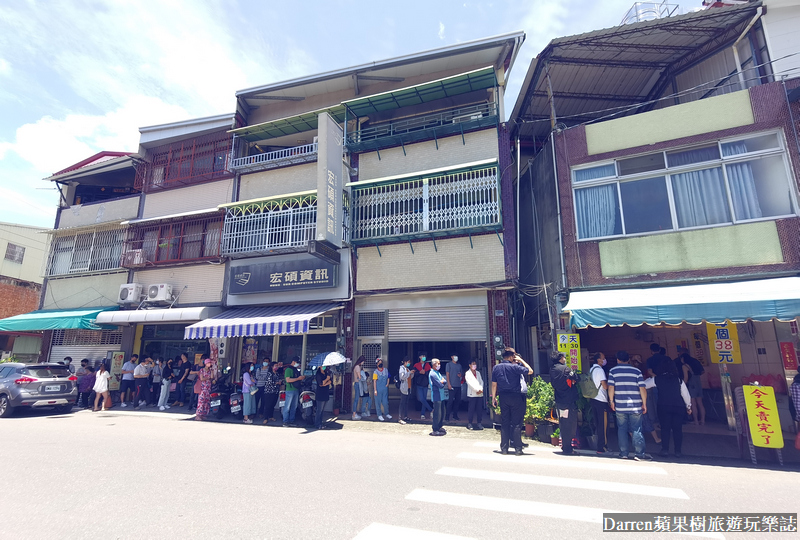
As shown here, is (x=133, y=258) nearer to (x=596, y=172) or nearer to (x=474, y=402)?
(x=474, y=402)

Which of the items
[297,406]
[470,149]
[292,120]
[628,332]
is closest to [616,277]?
[628,332]

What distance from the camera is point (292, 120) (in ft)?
52.0

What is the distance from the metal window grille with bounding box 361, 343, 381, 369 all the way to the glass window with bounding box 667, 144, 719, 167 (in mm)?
9680

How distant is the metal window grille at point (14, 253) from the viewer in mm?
25719

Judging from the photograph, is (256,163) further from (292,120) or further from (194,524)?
(194,524)

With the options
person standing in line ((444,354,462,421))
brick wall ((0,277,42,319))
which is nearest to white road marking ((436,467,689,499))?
person standing in line ((444,354,462,421))

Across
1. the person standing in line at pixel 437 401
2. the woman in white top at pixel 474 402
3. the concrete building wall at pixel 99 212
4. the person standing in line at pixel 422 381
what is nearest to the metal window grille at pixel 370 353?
the person standing in line at pixel 422 381

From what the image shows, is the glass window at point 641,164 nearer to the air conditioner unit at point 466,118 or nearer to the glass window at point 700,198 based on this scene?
the glass window at point 700,198

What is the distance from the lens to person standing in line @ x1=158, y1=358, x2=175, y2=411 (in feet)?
46.5

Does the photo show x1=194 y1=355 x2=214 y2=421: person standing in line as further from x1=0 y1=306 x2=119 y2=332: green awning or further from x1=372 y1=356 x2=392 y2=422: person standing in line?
x1=0 y1=306 x2=119 y2=332: green awning

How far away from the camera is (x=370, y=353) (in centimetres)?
1334

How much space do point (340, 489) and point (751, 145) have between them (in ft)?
38.5

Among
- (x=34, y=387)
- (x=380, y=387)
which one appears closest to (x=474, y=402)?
(x=380, y=387)

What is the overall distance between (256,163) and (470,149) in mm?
8393
